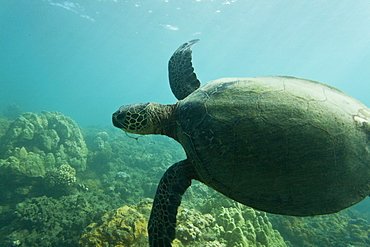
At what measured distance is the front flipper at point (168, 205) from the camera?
2.36 metres

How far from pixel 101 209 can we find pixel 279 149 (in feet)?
19.0

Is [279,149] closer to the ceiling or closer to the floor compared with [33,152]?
closer to the floor

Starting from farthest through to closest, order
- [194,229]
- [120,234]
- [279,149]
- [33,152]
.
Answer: [33,152] < [194,229] < [120,234] < [279,149]

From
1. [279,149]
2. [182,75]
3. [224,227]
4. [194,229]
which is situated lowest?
[224,227]

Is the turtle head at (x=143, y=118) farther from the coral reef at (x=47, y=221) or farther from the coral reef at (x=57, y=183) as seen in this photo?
the coral reef at (x=57, y=183)

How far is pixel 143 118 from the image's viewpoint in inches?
125

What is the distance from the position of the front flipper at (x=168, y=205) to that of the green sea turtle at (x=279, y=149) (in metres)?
0.01

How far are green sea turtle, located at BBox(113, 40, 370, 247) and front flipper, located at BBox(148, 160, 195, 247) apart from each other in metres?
0.01

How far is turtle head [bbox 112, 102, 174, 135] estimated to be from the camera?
3.20 meters

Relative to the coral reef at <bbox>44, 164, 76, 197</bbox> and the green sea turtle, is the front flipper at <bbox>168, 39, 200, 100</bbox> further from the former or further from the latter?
the coral reef at <bbox>44, 164, 76, 197</bbox>

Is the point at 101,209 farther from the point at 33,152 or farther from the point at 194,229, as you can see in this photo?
the point at 33,152

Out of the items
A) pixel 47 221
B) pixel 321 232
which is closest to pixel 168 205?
pixel 47 221

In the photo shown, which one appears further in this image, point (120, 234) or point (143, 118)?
point (120, 234)

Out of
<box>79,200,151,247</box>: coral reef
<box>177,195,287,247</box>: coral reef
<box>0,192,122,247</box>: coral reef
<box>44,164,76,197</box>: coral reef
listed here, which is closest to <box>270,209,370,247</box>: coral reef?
<box>177,195,287,247</box>: coral reef
